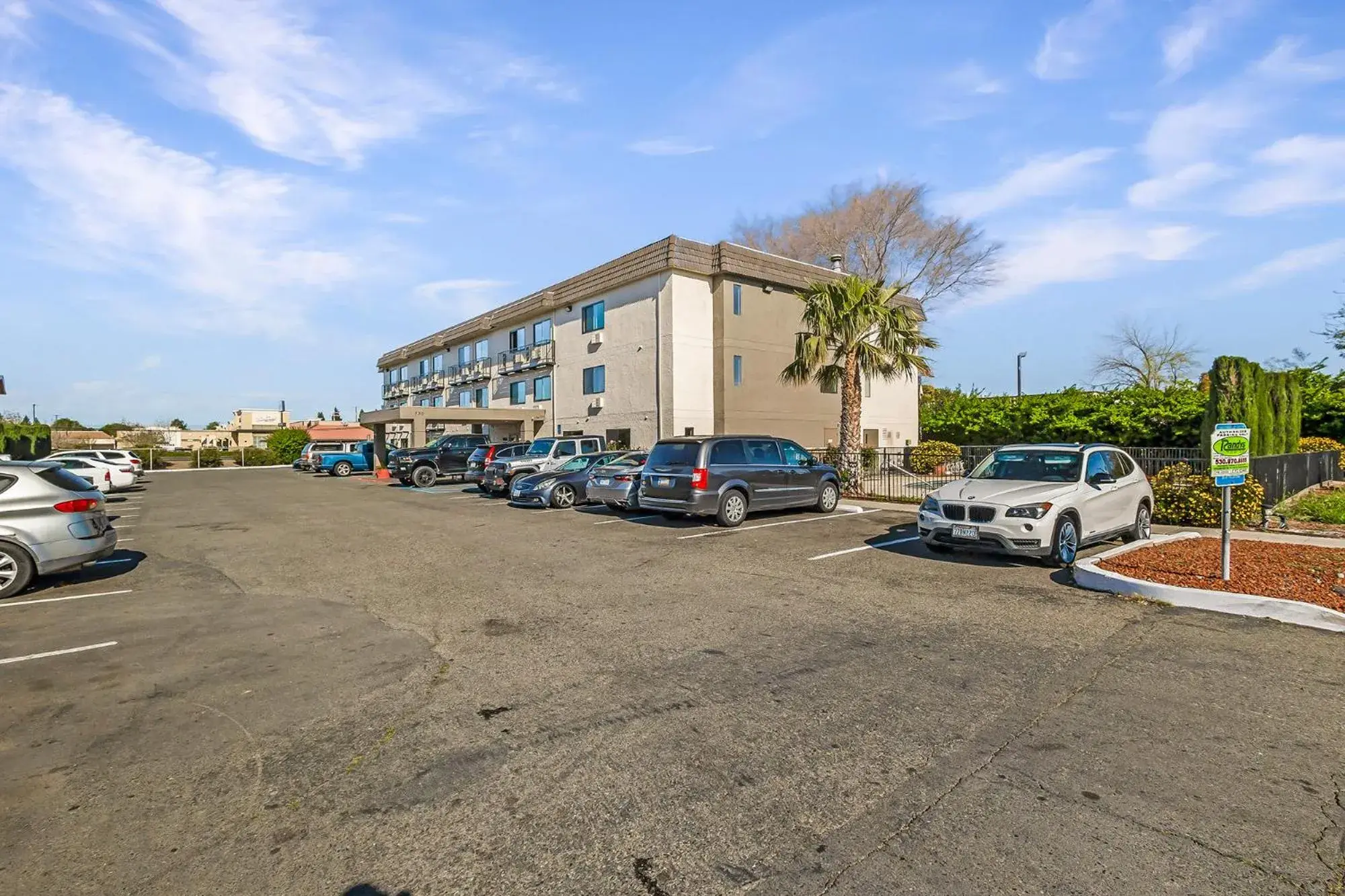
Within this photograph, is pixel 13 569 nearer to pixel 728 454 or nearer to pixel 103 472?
pixel 728 454

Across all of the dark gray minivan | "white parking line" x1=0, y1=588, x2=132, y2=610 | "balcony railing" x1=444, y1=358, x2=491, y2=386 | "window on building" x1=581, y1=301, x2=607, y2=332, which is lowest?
"white parking line" x1=0, y1=588, x2=132, y2=610

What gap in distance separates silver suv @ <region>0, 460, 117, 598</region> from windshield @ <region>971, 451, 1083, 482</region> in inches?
475

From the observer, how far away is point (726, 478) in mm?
13359

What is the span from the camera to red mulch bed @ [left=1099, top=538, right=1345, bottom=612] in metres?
7.05

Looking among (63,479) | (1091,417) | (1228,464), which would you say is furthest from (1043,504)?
(1091,417)

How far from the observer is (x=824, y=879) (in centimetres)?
278

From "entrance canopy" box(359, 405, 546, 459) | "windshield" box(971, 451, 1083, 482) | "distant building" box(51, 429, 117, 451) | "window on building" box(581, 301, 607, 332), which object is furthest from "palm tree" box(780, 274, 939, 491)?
"distant building" box(51, 429, 117, 451)

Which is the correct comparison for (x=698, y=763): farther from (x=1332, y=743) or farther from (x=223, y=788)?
(x=1332, y=743)

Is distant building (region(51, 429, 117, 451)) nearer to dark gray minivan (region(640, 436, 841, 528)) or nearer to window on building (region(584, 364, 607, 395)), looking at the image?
window on building (region(584, 364, 607, 395))

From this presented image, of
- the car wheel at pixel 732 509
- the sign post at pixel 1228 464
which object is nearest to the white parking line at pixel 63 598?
the car wheel at pixel 732 509

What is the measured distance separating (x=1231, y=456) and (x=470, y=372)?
41.9 metres

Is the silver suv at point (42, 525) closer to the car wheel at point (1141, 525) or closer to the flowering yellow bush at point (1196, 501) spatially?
the car wheel at point (1141, 525)

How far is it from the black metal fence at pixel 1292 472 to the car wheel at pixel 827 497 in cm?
762

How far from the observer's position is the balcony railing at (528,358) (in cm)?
3631
